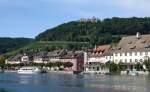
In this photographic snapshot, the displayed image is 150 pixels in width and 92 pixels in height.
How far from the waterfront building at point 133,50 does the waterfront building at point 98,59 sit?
17.3 ft

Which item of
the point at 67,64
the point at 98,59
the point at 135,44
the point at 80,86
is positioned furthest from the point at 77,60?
the point at 80,86

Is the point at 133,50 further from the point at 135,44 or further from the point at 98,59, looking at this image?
the point at 98,59

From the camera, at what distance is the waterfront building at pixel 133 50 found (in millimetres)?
130750

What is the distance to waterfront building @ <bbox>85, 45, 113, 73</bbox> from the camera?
471 ft

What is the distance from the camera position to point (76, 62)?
Result: 17325cm

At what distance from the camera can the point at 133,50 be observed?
5207 inches

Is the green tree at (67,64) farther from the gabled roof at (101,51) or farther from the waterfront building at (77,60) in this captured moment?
the gabled roof at (101,51)

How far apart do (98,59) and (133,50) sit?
78.1 feet

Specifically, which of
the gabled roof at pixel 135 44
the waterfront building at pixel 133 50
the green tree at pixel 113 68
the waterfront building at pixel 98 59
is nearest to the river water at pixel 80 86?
the green tree at pixel 113 68

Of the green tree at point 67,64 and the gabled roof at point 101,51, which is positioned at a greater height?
the gabled roof at point 101,51

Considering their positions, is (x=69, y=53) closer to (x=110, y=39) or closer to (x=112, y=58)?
(x=110, y=39)

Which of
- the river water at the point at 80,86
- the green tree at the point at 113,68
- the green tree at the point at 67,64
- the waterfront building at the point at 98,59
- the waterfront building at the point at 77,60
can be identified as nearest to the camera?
the river water at the point at 80,86

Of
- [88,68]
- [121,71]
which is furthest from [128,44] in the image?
[88,68]

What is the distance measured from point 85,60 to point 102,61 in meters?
17.0
